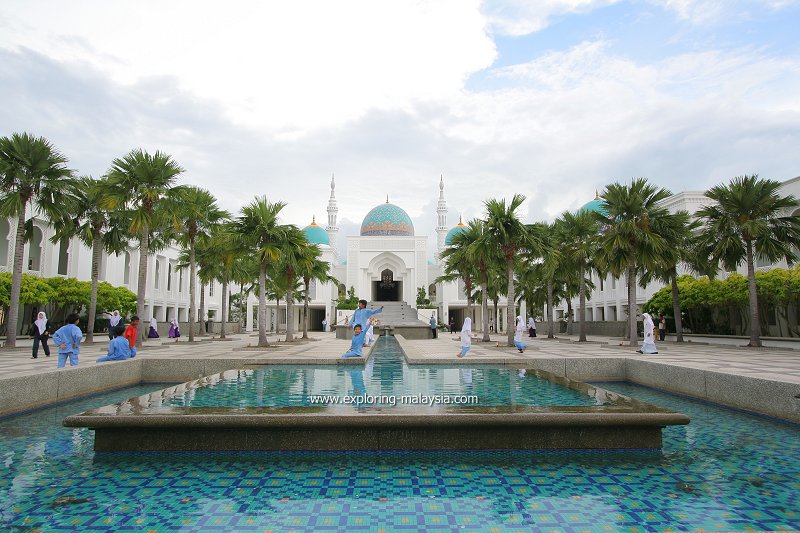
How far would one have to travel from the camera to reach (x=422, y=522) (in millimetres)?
3945

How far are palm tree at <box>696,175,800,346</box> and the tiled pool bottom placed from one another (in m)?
15.9

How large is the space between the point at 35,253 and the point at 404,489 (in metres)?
32.5

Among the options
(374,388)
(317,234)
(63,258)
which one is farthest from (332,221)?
(374,388)

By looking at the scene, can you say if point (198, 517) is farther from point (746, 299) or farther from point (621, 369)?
point (746, 299)

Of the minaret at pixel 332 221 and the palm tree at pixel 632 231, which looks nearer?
the palm tree at pixel 632 231

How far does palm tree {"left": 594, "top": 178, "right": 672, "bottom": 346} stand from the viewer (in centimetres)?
1941

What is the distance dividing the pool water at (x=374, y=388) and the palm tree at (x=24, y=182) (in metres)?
11.4

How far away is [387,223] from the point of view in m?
55.8

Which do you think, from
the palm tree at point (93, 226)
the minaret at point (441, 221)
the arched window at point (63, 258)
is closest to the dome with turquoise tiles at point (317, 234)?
the minaret at point (441, 221)

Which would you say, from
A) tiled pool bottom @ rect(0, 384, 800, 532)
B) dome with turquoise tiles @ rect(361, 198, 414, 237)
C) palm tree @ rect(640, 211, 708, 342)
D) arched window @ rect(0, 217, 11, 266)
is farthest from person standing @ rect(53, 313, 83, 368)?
dome with turquoise tiles @ rect(361, 198, 414, 237)

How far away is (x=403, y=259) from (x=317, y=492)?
49.5 meters

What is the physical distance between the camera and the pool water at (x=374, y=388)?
701cm

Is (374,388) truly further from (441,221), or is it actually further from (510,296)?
(441,221)

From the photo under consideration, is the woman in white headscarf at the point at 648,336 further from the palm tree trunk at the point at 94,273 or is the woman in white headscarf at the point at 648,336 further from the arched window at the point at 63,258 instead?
the arched window at the point at 63,258
